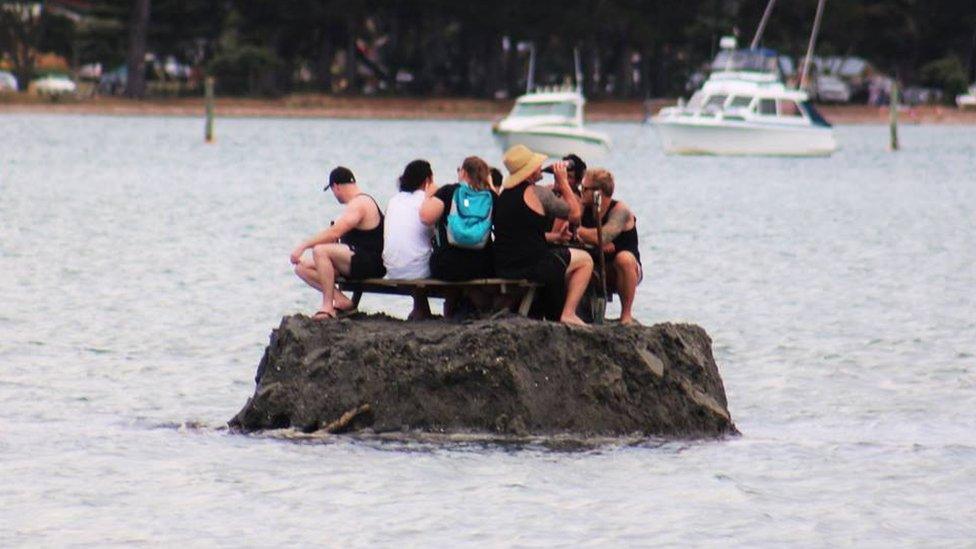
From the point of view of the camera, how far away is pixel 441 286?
16.2m

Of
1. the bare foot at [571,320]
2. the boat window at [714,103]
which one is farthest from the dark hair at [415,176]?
the boat window at [714,103]

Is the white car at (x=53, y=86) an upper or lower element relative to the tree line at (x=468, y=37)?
lower

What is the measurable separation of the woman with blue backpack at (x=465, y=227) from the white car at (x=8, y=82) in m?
95.9

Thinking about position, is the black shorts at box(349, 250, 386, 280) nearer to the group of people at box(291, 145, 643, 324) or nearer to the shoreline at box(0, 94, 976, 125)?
the group of people at box(291, 145, 643, 324)

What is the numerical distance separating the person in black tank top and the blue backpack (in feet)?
2.24

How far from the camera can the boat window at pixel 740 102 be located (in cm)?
7281

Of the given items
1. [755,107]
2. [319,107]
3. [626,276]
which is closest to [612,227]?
[626,276]

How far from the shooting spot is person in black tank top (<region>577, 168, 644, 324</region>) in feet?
53.3

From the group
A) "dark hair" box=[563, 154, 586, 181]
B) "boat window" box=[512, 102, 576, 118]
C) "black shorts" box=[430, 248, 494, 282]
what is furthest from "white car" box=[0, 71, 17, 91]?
"black shorts" box=[430, 248, 494, 282]

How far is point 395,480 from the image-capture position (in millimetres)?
15273

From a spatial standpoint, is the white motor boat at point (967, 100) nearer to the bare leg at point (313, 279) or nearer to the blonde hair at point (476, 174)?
the bare leg at point (313, 279)

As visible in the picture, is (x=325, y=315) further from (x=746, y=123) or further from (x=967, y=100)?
(x=967, y=100)

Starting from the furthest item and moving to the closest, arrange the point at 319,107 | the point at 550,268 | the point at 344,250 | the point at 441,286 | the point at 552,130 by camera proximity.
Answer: the point at 319,107, the point at 552,130, the point at 344,250, the point at 441,286, the point at 550,268

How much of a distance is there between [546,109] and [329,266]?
59643 millimetres
